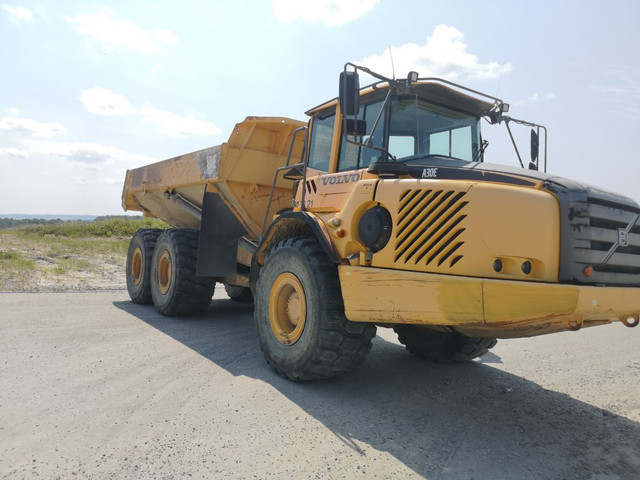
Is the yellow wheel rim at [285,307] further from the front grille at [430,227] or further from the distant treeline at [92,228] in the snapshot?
the distant treeline at [92,228]

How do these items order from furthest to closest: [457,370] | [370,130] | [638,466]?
1. [457,370]
2. [370,130]
3. [638,466]

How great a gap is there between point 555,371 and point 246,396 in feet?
11.3

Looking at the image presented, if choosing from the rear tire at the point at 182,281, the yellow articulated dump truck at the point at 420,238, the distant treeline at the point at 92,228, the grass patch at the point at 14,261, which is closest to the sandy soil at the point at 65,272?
the grass patch at the point at 14,261

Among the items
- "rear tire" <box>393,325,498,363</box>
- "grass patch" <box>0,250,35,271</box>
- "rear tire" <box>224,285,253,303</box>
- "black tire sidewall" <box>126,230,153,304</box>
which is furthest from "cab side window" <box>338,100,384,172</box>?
"grass patch" <box>0,250,35,271</box>

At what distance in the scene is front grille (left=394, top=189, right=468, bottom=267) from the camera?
136 inches

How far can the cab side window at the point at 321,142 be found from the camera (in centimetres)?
498

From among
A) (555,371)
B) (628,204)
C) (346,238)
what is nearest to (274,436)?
(346,238)

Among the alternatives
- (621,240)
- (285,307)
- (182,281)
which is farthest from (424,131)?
(182,281)

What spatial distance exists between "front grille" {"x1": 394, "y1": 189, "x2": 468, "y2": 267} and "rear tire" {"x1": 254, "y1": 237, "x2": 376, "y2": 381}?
0.80 m

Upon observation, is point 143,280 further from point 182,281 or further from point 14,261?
point 14,261

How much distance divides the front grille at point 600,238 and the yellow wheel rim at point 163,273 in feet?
19.9

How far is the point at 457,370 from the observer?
5.29 m

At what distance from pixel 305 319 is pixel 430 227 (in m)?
1.51

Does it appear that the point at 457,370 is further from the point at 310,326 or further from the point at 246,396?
the point at 246,396
